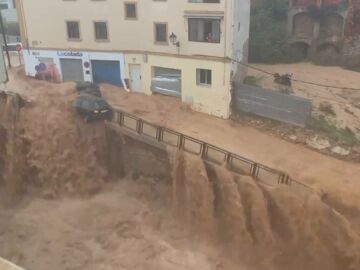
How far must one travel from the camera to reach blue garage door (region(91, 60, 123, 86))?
3369 cm

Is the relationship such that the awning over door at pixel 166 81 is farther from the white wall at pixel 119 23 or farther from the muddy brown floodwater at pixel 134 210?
the muddy brown floodwater at pixel 134 210

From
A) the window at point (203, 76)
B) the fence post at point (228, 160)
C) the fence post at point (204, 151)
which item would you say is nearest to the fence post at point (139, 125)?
the fence post at point (204, 151)

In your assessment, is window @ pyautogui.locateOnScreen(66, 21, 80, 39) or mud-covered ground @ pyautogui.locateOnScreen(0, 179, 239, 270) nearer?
mud-covered ground @ pyautogui.locateOnScreen(0, 179, 239, 270)

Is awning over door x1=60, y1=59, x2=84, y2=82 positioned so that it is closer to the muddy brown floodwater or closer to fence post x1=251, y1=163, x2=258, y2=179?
the muddy brown floodwater

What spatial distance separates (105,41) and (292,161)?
16990 millimetres

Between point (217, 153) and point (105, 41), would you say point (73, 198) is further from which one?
point (105, 41)

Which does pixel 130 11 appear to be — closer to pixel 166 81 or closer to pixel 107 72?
pixel 107 72

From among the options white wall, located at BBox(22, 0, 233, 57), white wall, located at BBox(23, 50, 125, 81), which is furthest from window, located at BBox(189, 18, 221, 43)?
white wall, located at BBox(23, 50, 125, 81)

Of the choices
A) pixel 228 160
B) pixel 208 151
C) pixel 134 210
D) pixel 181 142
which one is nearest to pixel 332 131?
pixel 228 160

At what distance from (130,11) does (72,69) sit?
281 inches

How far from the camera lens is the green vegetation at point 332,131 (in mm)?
26319

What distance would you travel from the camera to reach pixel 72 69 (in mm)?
34969

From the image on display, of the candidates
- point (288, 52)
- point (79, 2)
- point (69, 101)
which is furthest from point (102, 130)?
point (288, 52)

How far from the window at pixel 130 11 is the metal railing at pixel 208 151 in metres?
8.21
